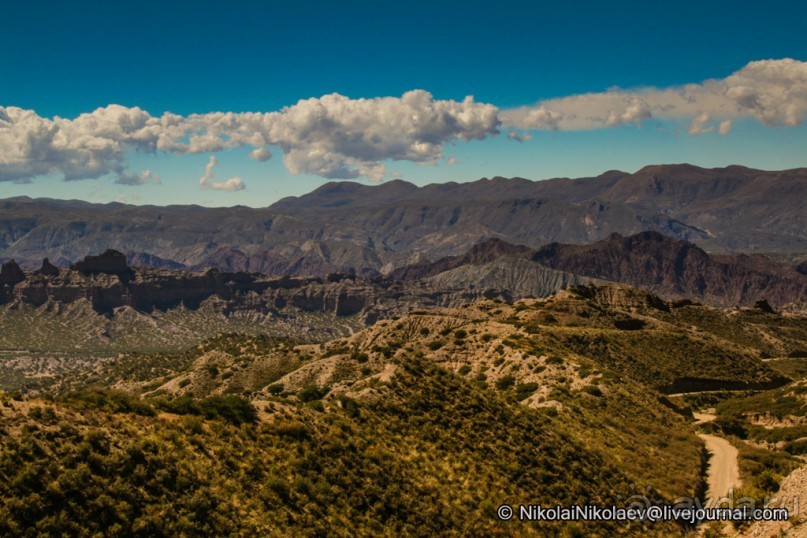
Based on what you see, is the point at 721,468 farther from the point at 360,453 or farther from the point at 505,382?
the point at 360,453

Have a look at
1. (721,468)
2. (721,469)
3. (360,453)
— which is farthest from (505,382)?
(360,453)

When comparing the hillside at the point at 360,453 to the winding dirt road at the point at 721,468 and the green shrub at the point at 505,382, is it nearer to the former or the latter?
the green shrub at the point at 505,382

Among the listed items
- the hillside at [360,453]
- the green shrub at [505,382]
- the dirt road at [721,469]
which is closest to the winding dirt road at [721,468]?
the dirt road at [721,469]

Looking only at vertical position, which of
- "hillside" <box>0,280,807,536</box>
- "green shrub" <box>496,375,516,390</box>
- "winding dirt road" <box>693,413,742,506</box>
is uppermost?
"hillside" <box>0,280,807,536</box>

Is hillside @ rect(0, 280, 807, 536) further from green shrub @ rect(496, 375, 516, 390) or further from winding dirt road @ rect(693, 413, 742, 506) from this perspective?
winding dirt road @ rect(693, 413, 742, 506)

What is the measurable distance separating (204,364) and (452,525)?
8532 centimetres

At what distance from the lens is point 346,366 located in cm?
7300

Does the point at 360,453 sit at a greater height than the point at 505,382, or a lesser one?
greater

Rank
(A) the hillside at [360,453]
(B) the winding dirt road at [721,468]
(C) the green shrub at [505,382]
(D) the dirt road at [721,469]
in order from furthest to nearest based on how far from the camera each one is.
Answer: (C) the green shrub at [505,382] < (D) the dirt road at [721,469] < (B) the winding dirt road at [721,468] < (A) the hillside at [360,453]

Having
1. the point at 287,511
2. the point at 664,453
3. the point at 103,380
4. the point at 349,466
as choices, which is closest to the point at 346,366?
the point at 664,453

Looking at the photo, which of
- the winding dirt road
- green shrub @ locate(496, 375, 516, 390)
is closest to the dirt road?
the winding dirt road

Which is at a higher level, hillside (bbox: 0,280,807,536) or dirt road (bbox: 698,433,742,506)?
hillside (bbox: 0,280,807,536)

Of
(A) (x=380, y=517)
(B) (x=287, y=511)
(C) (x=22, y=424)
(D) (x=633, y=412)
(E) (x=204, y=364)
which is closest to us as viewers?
(C) (x=22, y=424)

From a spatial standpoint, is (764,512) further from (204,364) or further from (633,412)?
(204,364)
